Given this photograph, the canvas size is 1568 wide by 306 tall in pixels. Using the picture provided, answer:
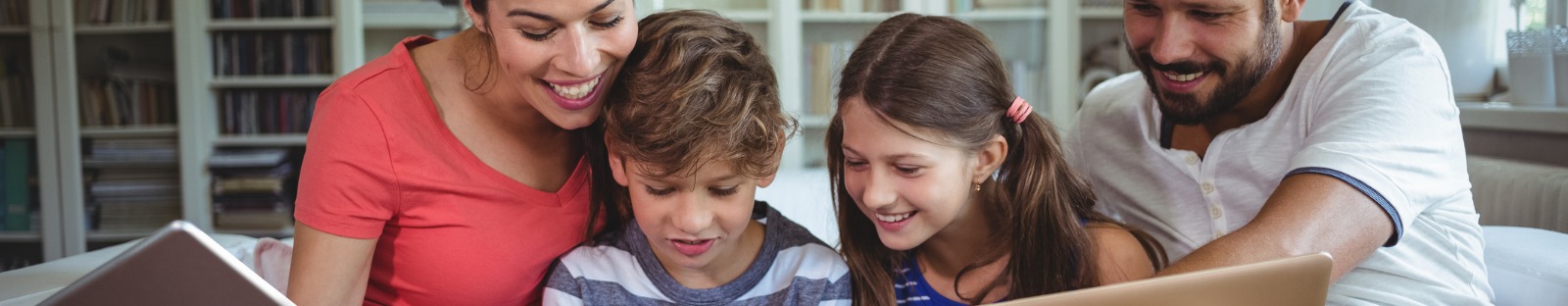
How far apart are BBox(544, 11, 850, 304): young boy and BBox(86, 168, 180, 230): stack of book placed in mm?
3069

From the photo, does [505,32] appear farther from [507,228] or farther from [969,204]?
[969,204]

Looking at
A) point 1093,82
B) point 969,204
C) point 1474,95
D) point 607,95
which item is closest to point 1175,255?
point 969,204

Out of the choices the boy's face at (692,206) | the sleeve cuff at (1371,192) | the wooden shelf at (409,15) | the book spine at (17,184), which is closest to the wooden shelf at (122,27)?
the book spine at (17,184)

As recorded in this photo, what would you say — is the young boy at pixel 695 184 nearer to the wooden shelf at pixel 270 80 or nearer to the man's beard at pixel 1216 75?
the man's beard at pixel 1216 75

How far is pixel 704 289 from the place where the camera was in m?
1.42

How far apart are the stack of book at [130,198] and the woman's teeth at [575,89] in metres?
3.20

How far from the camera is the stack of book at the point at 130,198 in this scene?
12.5 feet

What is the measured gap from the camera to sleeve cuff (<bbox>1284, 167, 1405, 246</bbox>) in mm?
1166

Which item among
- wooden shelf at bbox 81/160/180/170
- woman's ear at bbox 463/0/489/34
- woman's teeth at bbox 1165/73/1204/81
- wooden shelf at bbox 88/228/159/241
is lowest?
wooden shelf at bbox 88/228/159/241

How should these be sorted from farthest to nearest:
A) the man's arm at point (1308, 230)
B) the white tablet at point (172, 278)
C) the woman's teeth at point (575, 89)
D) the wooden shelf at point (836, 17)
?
the wooden shelf at point (836, 17)
the woman's teeth at point (575, 89)
the man's arm at point (1308, 230)
the white tablet at point (172, 278)

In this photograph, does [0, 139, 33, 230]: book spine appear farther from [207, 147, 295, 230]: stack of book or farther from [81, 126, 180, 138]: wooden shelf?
[207, 147, 295, 230]: stack of book

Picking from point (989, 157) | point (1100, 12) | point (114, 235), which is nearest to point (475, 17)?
point (989, 157)

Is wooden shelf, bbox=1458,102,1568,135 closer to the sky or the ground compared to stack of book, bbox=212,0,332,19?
closer to the ground

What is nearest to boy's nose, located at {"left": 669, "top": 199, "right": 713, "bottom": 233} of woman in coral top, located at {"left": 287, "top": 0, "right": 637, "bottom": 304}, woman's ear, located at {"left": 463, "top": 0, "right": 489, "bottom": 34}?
woman in coral top, located at {"left": 287, "top": 0, "right": 637, "bottom": 304}
